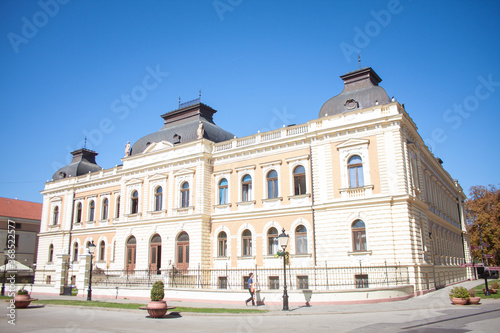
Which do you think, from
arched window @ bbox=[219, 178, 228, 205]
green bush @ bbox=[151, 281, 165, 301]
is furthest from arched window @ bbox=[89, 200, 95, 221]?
green bush @ bbox=[151, 281, 165, 301]

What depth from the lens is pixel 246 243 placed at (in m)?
29.7

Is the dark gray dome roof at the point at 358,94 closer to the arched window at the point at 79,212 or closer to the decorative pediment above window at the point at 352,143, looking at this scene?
the decorative pediment above window at the point at 352,143

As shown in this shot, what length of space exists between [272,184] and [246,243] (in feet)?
15.2

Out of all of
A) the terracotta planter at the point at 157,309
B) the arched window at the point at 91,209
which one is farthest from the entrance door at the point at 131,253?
the terracotta planter at the point at 157,309

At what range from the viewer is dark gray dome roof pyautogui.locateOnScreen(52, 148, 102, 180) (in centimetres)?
4432

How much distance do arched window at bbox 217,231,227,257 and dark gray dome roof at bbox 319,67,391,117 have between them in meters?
11.4

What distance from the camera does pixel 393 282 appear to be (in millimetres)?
22156

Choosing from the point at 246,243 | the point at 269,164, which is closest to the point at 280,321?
the point at 246,243

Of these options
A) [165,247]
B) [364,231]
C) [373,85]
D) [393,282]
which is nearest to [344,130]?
[373,85]

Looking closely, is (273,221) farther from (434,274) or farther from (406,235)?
(434,274)

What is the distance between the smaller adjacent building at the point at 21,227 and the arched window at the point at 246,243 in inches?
1287

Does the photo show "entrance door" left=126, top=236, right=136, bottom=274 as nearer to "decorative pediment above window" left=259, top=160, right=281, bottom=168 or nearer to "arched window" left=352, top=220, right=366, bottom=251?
"decorative pediment above window" left=259, top=160, right=281, bottom=168

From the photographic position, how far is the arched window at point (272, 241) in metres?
28.2

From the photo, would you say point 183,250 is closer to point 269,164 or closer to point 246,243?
point 246,243
